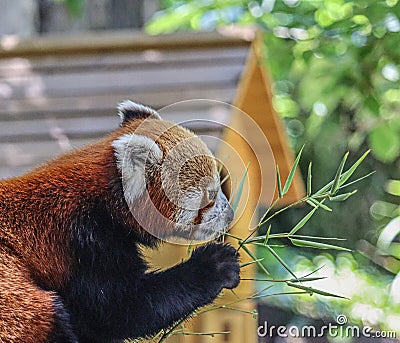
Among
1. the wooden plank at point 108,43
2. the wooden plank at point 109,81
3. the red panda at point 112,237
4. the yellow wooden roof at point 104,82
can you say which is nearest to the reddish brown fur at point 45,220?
the red panda at point 112,237

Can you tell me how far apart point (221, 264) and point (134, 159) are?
18 cm

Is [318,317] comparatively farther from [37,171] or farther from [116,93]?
[116,93]

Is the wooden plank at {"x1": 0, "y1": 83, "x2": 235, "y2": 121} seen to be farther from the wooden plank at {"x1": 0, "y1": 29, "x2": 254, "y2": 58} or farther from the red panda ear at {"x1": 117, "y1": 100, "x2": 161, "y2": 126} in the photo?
the red panda ear at {"x1": 117, "y1": 100, "x2": 161, "y2": 126}

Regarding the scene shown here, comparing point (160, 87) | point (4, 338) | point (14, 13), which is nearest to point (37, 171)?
point (4, 338)

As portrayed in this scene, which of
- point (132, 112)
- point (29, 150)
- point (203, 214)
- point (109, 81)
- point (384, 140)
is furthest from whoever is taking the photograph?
point (384, 140)

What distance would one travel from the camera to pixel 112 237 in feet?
2.92

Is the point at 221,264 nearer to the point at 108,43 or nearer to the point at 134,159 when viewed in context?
the point at 134,159

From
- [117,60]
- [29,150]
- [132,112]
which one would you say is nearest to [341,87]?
[117,60]

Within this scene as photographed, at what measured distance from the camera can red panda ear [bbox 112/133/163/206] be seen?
81 cm

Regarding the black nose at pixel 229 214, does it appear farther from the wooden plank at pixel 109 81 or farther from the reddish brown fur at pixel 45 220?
the wooden plank at pixel 109 81

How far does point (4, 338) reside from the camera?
78 centimetres

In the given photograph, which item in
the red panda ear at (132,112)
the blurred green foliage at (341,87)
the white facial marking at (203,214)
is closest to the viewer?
the white facial marking at (203,214)

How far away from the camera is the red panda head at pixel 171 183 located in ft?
2.61

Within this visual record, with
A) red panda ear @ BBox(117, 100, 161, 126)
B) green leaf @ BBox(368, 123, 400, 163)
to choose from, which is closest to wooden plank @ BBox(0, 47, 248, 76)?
green leaf @ BBox(368, 123, 400, 163)
